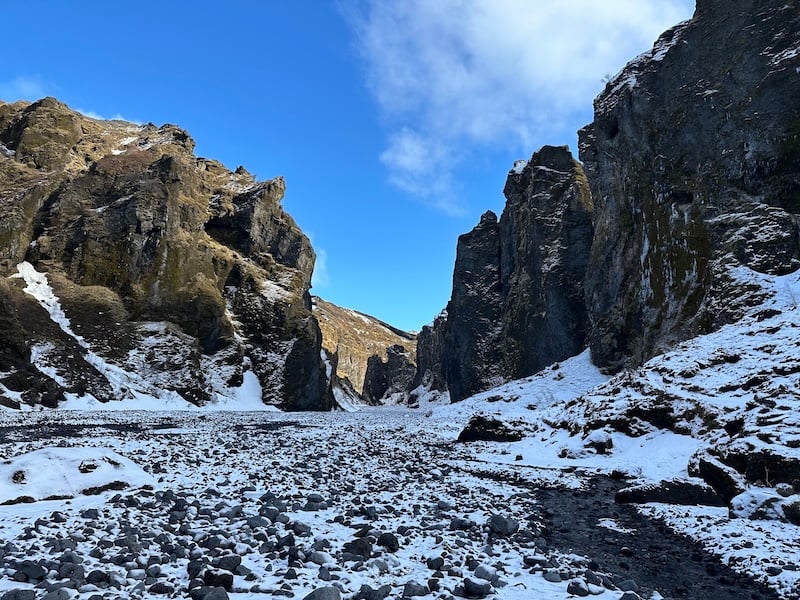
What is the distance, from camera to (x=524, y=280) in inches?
3393

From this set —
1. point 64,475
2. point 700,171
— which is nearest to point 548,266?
point 700,171

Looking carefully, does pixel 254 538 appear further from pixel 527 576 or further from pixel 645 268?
pixel 645 268

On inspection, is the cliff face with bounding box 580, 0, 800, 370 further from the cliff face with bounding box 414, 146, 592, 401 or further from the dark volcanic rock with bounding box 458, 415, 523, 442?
the cliff face with bounding box 414, 146, 592, 401

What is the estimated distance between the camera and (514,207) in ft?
314

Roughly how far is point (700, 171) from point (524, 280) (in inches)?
1774

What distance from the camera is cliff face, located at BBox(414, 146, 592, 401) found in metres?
78.4

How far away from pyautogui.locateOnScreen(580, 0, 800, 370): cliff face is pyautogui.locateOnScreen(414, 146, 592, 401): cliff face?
21.3m

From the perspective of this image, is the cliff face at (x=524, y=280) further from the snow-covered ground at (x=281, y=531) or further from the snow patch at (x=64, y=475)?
the snow patch at (x=64, y=475)

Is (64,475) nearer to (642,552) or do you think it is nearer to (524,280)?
(642,552)

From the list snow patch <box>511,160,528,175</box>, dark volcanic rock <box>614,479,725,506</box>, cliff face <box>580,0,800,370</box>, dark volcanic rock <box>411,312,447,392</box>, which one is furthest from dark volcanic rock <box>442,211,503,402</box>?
dark volcanic rock <box>614,479,725,506</box>

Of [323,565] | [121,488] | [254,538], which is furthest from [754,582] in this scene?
[121,488]

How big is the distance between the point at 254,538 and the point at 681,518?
9.17 m

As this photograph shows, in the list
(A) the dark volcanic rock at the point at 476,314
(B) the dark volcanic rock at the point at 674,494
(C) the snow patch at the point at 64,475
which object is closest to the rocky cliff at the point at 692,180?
(B) the dark volcanic rock at the point at 674,494

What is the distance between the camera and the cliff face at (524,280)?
7838 centimetres
